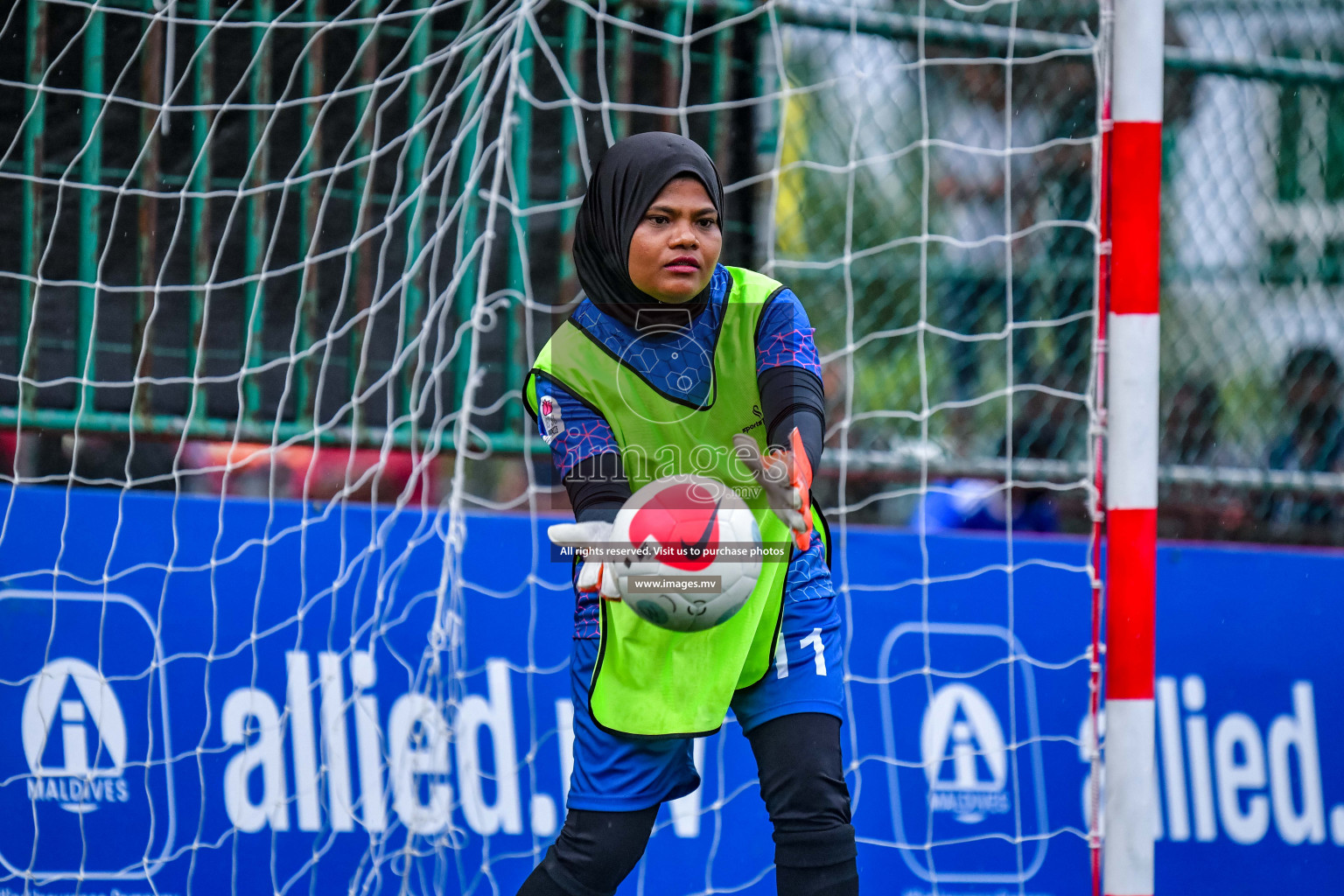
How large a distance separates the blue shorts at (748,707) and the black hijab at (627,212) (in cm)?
45

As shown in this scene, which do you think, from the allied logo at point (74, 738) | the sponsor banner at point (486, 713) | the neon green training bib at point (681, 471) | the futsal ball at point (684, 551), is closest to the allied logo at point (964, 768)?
the sponsor banner at point (486, 713)

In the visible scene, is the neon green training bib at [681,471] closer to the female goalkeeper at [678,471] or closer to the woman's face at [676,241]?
the female goalkeeper at [678,471]

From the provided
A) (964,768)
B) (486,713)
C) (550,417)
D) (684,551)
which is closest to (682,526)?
(684,551)

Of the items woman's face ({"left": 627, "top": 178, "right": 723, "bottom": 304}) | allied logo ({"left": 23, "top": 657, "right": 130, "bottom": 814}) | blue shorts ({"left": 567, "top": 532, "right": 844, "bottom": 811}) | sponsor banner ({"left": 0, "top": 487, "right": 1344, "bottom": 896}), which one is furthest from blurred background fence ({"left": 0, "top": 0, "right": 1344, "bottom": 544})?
blue shorts ({"left": 567, "top": 532, "right": 844, "bottom": 811})

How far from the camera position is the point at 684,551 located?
5.39 ft

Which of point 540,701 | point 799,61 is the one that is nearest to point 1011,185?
point 799,61

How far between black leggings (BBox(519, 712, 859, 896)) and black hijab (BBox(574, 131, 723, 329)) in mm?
646

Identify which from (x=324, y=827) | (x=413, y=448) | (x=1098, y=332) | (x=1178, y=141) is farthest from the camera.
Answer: (x=1178, y=141)

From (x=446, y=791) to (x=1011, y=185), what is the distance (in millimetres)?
2380

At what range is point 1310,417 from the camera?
3.73m

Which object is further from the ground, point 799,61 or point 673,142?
point 799,61

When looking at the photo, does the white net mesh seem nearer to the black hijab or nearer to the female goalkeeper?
the female goalkeeper

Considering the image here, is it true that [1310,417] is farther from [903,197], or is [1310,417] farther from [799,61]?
[799,61]

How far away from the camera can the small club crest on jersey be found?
1.84m
